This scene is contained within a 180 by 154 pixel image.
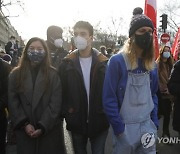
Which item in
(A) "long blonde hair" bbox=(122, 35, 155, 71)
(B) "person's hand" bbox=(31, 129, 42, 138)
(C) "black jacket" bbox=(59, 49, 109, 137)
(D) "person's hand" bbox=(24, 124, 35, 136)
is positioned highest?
(A) "long blonde hair" bbox=(122, 35, 155, 71)

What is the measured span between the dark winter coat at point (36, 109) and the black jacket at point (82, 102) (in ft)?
0.47

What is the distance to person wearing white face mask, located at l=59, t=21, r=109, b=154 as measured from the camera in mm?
4316

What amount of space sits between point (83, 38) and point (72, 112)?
885mm

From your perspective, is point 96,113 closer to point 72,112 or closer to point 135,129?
point 72,112

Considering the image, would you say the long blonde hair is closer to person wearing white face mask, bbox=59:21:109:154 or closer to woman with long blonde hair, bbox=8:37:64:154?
person wearing white face mask, bbox=59:21:109:154

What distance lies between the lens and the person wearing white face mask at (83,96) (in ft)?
14.2

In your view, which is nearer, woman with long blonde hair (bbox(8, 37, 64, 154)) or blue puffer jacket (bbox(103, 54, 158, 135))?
blue puffer jacket (bbox(103, 54, 158, 135))

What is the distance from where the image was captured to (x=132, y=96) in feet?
11.9

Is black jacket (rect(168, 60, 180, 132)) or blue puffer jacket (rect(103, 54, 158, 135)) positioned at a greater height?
blue puffer jacket (rect(103, 54, 158, 135))

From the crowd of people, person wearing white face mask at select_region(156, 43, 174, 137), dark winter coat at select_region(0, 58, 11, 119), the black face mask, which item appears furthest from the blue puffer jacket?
person wearing white face mask at select_region(156, 43, 174, 137)

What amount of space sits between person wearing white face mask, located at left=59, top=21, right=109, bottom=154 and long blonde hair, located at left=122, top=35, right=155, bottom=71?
69 centimetres

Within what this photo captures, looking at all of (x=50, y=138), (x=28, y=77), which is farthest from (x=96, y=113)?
(x=28, y=77)

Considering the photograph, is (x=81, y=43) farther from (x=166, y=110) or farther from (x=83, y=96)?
(x=166, y=110)

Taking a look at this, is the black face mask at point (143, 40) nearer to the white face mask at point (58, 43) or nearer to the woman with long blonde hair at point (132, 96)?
the woman with long blonde hair at point (132, 96)
